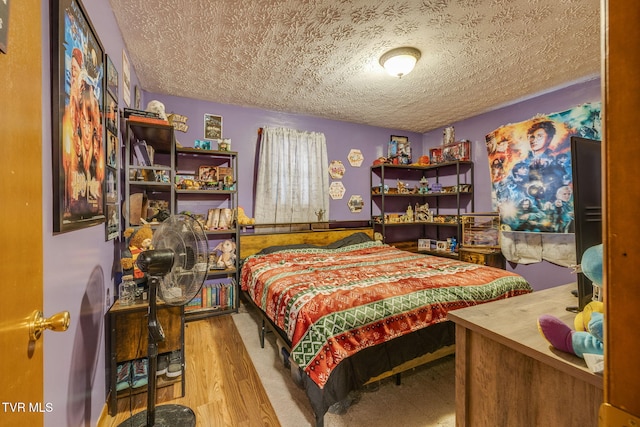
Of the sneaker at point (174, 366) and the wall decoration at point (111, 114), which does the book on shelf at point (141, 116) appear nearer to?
the wall decoration at point (111, 114)

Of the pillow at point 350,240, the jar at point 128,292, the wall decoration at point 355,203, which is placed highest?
the wall decoration at point 355,203

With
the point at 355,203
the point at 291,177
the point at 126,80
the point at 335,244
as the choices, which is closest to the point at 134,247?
the point at 126,80

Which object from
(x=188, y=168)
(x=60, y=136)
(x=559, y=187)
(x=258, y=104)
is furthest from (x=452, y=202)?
(x=60, y=136)

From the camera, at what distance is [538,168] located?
326 centimetres

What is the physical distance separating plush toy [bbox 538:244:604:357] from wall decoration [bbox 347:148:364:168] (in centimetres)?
379

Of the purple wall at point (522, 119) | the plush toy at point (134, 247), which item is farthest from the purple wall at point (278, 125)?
the plush toy at point (134, 247)

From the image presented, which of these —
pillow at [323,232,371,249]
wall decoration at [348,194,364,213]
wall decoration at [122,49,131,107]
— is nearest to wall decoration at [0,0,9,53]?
wall decoration at [122,49,131,107]

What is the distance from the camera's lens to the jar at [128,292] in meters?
1.75

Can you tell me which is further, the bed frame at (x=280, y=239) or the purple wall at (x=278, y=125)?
the purple wall at (x=278, y=125)

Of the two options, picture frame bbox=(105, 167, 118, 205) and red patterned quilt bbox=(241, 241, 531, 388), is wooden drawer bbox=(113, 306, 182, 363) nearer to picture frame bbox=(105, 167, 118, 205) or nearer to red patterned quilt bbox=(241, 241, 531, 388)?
picture frame bbox=(105, 167, 118, 205)

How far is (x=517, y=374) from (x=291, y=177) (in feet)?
11.0

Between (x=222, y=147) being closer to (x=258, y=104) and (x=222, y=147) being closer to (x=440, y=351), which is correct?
(x=258, y=104)

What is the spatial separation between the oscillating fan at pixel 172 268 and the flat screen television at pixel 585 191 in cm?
152

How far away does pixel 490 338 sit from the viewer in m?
0.89
